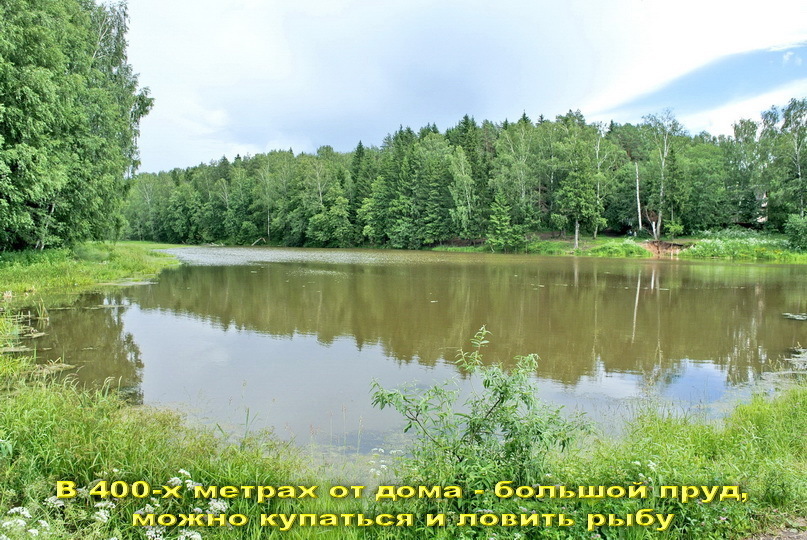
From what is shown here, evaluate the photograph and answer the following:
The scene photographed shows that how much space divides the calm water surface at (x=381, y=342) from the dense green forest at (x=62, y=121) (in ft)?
15.7

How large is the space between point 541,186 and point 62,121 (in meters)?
48.4

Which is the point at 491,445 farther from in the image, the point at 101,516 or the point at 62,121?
the point at 62,121

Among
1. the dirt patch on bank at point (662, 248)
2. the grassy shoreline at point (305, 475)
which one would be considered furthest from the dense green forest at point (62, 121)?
the dirt patch on bank at point (662, 248)

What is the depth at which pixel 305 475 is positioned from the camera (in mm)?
4422

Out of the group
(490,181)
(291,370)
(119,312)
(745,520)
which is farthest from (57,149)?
(490,181)

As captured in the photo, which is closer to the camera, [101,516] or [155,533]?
[101,516]

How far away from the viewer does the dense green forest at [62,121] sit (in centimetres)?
1675

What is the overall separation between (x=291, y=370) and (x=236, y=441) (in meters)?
3.47

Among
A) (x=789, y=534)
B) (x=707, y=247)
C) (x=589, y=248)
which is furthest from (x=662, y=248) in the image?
(x=789, y=534)

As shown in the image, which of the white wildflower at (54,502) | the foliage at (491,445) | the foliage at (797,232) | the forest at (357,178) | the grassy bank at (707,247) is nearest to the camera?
the white wildflower at (54,502)

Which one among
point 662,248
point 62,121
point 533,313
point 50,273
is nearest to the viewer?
point 533,313

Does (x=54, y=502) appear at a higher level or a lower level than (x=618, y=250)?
lower

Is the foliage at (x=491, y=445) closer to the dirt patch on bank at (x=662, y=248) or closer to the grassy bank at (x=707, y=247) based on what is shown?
the grassy bank at (x=707, y=247)

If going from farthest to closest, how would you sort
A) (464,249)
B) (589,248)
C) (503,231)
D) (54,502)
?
(464,249) < (503,231) < (589,248) < (54,502)
